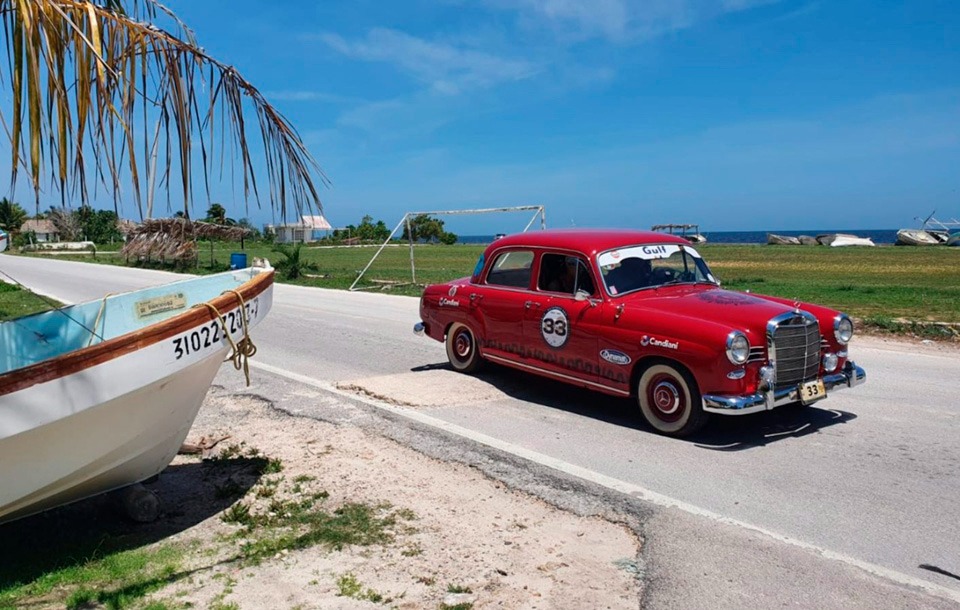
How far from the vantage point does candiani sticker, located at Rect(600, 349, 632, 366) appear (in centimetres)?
666

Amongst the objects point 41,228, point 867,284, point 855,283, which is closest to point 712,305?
point 867,284

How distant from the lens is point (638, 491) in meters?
5.23

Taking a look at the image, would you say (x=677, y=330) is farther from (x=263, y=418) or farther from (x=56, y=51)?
(x=56, y=51)

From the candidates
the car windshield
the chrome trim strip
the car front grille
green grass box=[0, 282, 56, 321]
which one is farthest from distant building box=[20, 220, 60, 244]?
the car front grille

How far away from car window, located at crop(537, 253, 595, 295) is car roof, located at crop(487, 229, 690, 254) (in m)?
0.12

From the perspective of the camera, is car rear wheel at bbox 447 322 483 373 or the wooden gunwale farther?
car rear wheel at bbox 447 322 483 373

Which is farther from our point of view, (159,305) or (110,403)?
(159,305)

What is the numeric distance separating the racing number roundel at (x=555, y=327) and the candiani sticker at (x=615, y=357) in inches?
19.7

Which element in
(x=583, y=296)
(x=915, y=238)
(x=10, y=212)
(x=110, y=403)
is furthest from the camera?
(x=915, y=238)

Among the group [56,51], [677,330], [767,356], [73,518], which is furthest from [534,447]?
[56,51]

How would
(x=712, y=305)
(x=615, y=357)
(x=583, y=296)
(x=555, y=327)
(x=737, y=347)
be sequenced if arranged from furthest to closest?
(x=555, y=327)
(x=583, y=296)
(x=615, y=357)
(x=712, y=305)
(x=737, y=347)

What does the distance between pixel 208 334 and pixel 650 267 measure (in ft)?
14.0

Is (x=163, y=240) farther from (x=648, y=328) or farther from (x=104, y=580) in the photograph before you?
(x=104, y=580)

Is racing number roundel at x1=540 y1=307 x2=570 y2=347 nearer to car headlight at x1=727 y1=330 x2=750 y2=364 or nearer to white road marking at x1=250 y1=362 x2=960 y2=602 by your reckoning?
white road marking at x1=250 y1=362 x2=960 y2=602
